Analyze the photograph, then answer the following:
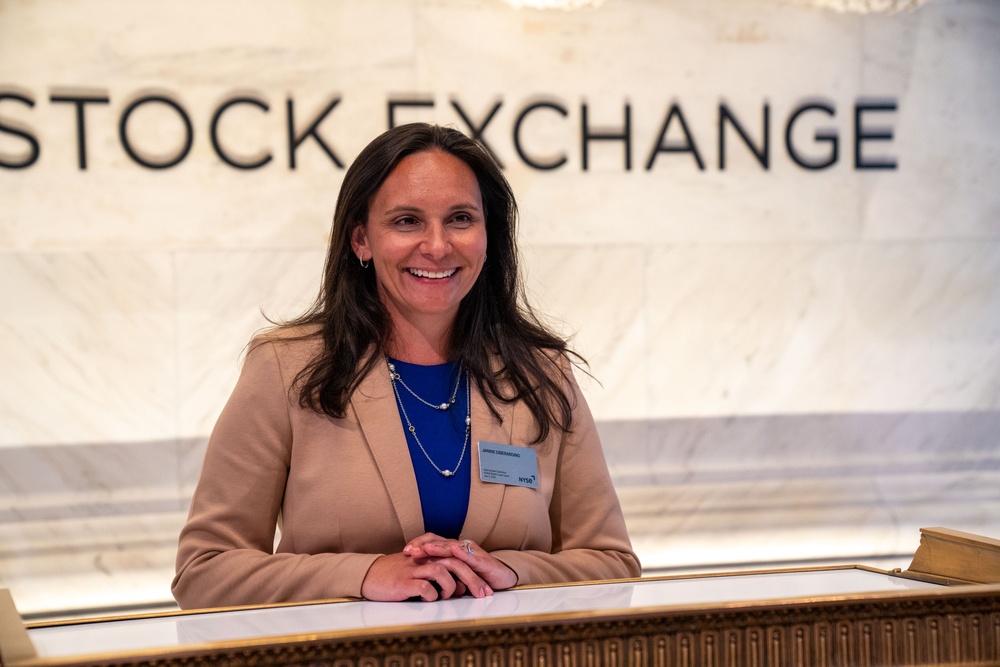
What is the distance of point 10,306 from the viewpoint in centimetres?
495

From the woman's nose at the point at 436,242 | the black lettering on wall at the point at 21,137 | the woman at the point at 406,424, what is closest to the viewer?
the woman at the point at 406,424

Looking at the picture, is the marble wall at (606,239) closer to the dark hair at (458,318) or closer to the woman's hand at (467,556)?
the dark hair at (458,318)

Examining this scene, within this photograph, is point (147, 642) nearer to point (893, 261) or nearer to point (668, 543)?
point (668, 543)

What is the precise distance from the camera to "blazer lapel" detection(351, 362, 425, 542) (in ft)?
7.34

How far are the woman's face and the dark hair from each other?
1.5 inches

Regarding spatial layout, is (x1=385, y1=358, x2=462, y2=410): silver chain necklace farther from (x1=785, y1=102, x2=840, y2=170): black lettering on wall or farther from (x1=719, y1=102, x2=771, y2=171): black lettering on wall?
(x1=785, y1=102, x2=840, y2=170): black lettering on wall

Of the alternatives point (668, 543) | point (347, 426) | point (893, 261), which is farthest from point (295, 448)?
point (893, 261)

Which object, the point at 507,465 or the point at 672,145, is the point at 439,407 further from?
the point at 672,145

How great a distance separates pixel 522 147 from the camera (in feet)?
17.7

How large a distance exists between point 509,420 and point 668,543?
331 centimetres

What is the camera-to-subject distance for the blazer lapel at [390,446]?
224cm

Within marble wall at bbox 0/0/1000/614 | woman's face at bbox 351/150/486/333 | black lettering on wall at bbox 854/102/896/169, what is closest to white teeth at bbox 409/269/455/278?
woman's face at bbox 351/150/486/333

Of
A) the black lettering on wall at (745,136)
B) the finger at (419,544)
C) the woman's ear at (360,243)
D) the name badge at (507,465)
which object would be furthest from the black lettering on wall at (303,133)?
the finger at (419,544)

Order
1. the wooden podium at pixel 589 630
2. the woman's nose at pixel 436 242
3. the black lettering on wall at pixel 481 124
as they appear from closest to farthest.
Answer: the wooden podium at pixel 589 630 < the woman's nose at pixel 436 242 < the black lettering on wall at pixel 481 124
